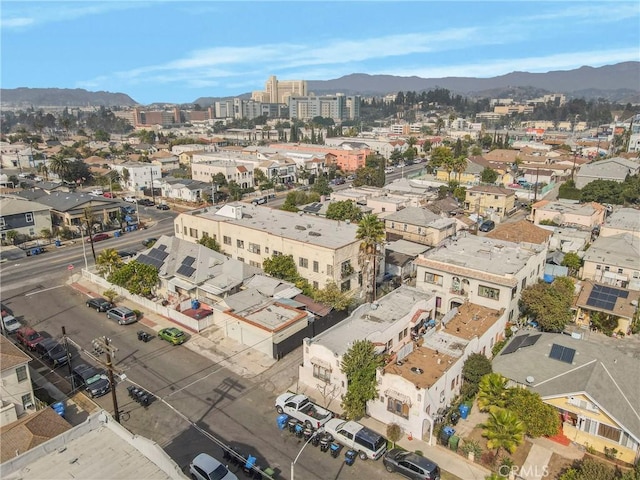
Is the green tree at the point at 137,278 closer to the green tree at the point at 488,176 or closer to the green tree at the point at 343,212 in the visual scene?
the green tree at the point at 343,212

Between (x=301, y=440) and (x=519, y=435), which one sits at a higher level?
(x=519, y=435)

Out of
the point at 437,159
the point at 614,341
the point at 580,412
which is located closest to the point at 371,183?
the point at 437,159

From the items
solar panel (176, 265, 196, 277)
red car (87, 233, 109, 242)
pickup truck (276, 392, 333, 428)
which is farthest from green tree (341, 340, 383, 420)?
red car (87, 233, 109, 242)

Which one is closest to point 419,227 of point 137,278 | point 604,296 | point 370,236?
point 370,236

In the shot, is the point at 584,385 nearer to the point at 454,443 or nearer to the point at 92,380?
the point at 454,443

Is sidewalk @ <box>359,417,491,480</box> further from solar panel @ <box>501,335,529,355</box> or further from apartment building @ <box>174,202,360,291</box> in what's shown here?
apartment building @ <box>174,202,360,291</box>

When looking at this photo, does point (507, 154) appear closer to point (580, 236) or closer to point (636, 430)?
point (580, 236)
